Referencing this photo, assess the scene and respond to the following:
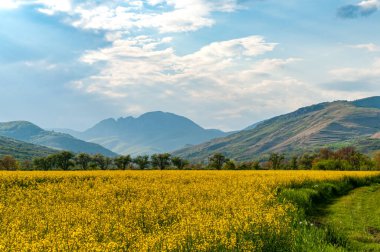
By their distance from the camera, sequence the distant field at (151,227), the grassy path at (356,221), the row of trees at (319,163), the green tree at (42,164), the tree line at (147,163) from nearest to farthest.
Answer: the distant field at (151,227) < the grassy path at (356,221) < the row of trees at (319,163) < the tree line at (147,163) < the green tree at (42,164)

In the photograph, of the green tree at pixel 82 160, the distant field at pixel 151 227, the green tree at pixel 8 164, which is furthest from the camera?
the green tree at pixel 82 160

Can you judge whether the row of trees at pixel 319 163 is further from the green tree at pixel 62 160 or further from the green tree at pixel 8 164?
the green tree at pixel 8 164

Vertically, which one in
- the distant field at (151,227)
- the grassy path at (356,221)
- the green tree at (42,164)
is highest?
the distant field at (151,227)

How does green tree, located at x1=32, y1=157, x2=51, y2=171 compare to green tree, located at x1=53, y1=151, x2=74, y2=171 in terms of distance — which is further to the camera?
green tree, located at x1=32, y1=157, x2=51, y2=171

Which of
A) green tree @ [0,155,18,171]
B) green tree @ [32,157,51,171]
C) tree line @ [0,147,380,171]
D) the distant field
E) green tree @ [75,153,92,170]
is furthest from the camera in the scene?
green tree @ [32,157,51,171]

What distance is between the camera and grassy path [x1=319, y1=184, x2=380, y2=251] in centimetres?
1787

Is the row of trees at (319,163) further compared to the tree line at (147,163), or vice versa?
the tree line at (147,163)

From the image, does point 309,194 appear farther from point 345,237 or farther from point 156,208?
point 156,208

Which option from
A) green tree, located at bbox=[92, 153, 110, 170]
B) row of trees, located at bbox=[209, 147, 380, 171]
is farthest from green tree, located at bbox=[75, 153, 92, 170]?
row of trees, located at bbox=[209, 147, 380, 171]

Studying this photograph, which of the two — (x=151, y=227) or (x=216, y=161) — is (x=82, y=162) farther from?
(x=151, y=227)

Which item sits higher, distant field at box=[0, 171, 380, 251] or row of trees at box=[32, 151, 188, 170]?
distant field at box=[0, 171, 380, 251]

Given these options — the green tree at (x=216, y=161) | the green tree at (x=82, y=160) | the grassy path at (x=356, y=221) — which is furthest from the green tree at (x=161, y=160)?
→ the grassy path at (x=356, y=221)

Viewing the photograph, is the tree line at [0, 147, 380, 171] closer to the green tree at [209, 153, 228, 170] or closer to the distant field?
the green tree at [209, 153, 228, 170]

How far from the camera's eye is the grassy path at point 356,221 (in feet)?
58.6
